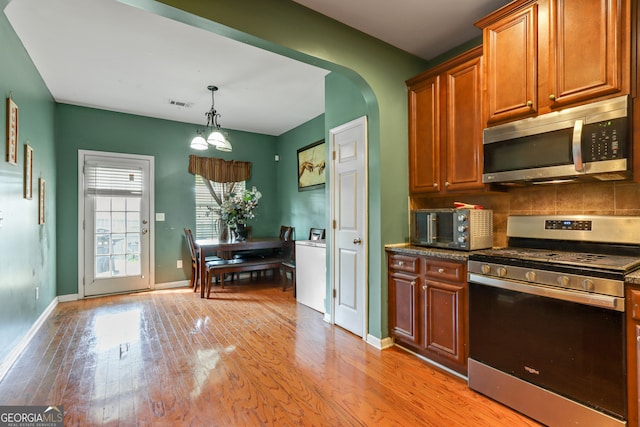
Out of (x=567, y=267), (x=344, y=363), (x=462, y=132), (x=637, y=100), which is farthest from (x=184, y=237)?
(x=637, y=100)

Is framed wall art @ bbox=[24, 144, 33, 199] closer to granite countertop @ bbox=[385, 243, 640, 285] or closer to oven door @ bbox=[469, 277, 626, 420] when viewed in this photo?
granite countertop @ bbox=[385, 243, 640, 285]

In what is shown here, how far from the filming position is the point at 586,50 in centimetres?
178

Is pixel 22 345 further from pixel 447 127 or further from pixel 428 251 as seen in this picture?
pixel 447 127

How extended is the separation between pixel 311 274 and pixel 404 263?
1549 millimetres

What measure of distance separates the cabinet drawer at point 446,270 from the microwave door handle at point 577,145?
0.88 m

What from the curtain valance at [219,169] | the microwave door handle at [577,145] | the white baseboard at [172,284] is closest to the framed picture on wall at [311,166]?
the curtain valance at [219,169]

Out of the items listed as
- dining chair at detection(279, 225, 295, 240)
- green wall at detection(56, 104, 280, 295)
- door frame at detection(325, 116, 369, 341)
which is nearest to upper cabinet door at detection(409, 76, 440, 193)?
door frame at detection(325, 116, 369, 341)

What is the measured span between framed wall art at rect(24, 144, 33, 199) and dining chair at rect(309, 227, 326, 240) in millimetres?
3319

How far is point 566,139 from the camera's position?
6.12 ft

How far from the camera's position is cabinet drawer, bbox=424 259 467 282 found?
7.16 feet

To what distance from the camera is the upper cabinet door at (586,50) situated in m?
1.68

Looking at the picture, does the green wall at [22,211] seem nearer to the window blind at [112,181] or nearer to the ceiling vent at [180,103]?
the window blind at [112,181]

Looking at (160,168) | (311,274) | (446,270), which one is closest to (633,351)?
(446,270)

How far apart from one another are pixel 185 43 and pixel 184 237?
3223 mm
